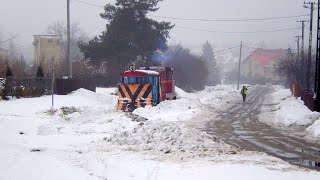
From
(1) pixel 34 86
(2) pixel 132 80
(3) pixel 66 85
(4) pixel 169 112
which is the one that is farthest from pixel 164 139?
(3) pixel 66 85

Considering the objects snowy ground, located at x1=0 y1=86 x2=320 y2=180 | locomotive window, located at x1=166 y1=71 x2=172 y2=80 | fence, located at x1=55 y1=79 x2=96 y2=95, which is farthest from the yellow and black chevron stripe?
snowy ground, located at x1=0 y1=86 x2=320 y2=180

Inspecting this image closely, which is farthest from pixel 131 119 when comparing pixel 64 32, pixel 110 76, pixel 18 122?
pixel 64 32

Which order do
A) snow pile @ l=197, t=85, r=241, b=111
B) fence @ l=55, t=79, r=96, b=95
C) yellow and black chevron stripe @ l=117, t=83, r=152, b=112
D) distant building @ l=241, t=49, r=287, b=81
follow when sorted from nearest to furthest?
1. yellow and black chevron stripe @ l=117, t=83, r=152, b=112
2. fence @ l=55, t=79, r=96, b=95
3. snow pile @ l=197, t=85, r=241, b=111
4. distant building @ l=241, t=49, r=287, b=81

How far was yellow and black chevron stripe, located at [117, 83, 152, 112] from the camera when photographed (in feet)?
77.8

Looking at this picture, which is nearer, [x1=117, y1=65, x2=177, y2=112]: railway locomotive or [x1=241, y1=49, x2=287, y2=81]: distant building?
[x1=117, y1=65, x2=177, y2=112]: railway locomotive

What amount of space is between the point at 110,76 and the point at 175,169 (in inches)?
1450

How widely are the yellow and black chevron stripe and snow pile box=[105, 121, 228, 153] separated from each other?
10.6 m

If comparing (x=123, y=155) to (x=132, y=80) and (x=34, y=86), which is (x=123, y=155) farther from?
(x=34, y=86)

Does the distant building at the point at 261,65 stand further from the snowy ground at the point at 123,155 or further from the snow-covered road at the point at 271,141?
the snowy ground at the point at 123,155

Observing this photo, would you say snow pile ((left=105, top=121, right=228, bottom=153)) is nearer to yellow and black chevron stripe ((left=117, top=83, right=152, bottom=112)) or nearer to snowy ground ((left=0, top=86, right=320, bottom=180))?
snowy ground ((left=0, top=86, right=320, bottom=180))

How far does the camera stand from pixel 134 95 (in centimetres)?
2406

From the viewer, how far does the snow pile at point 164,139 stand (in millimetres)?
11352

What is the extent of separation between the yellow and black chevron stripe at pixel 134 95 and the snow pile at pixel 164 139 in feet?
34.8

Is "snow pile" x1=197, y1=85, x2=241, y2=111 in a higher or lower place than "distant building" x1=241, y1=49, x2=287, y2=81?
lower
